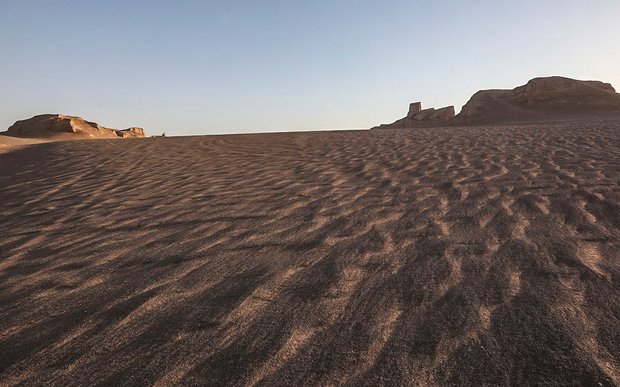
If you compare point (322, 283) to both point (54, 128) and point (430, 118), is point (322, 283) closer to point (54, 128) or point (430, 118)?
point (54, 128)

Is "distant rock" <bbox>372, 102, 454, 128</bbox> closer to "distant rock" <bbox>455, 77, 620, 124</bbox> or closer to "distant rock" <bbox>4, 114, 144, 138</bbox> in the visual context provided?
"distant rock" <bbox>455, 77, 620, 124</bbox>

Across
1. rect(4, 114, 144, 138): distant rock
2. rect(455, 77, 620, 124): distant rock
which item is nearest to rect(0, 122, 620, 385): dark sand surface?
rect(4, 114, 144, 138): distant rock

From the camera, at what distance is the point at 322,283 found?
234 centimetres

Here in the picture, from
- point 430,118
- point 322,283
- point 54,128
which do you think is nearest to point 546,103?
point 430,118

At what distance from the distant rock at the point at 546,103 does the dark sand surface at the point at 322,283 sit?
79.7 ft

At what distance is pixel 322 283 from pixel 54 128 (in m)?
26.8

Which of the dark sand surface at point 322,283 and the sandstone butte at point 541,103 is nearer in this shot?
the dark sand surface at point 322,283

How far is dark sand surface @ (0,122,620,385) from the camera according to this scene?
162 cm

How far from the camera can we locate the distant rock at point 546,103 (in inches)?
998

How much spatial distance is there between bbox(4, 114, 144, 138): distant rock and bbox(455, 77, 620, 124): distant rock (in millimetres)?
25211

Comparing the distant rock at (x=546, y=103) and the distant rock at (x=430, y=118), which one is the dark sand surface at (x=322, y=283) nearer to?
the distant rock at (x=546, y=103)

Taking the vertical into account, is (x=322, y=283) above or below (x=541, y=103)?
below

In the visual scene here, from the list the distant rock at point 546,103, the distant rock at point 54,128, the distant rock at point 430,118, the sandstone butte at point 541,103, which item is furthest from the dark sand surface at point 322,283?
the distant rock at point 430,118

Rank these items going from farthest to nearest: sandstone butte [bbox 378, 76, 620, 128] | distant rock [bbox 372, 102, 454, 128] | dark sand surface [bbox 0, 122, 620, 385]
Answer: distant rock [bbox 372, 102, 454, 128] → sandstone butte [bbox 378, 76, 620, 128] → dark sand surface [bbox 0, 122, 620, 385]
